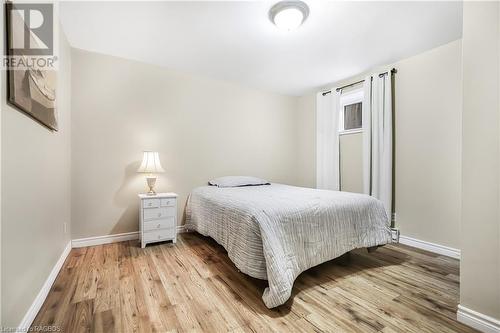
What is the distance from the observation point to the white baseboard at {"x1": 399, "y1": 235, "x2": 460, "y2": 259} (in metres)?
2.34

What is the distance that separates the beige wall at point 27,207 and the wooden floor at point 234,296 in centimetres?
24

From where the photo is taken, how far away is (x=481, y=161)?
1.29 metres

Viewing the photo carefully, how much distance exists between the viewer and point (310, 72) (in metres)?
3.24

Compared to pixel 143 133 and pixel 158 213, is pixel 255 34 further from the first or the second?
pixel 158 213

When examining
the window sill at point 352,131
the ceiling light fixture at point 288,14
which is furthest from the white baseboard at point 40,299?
the window sill at point 352,131

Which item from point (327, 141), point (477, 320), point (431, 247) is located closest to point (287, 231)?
point (477, 320)

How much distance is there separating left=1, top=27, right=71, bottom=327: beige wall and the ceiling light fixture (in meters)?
1.91

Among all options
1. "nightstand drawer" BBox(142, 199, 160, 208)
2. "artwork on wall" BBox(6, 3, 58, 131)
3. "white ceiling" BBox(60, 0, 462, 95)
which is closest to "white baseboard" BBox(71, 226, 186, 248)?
"nightstand drawer" BBox(142, 199, 160, 208)

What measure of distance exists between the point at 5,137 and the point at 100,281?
4.30 feet

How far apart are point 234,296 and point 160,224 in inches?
56.7

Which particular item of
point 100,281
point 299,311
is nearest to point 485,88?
point 299,311

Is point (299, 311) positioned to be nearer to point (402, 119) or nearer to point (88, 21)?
point (402, 119)

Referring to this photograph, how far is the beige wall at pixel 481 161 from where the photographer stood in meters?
1.24

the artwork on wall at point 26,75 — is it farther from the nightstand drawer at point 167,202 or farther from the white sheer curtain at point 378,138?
the white sheer curtain at point 378,138
